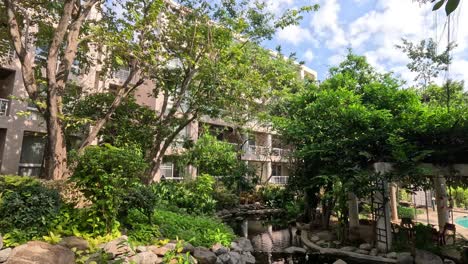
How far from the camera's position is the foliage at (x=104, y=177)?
5.86m

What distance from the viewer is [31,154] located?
14078mm

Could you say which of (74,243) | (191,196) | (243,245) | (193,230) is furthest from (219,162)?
(74,243)

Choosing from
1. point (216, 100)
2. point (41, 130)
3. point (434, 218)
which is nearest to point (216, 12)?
point (216, 100)

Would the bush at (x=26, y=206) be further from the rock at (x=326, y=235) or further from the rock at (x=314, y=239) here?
the rock at (x=326, y=235)

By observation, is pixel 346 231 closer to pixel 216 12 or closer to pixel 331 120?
pixel 331 120

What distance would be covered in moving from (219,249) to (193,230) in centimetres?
113

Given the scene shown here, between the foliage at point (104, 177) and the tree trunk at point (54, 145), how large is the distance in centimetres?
201

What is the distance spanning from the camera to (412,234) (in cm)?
909

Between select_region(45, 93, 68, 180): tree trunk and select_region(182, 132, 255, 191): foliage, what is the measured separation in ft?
26.3

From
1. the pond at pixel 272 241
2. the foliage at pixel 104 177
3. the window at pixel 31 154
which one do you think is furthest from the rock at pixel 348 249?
the window at pixel 31 154

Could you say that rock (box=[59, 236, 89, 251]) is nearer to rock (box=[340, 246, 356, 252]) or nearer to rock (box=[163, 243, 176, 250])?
rock (box=[163, 243, 176, 250])

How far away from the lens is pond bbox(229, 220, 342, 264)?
802 cm

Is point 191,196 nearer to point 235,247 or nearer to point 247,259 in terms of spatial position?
point 235,247

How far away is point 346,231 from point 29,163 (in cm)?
1431
